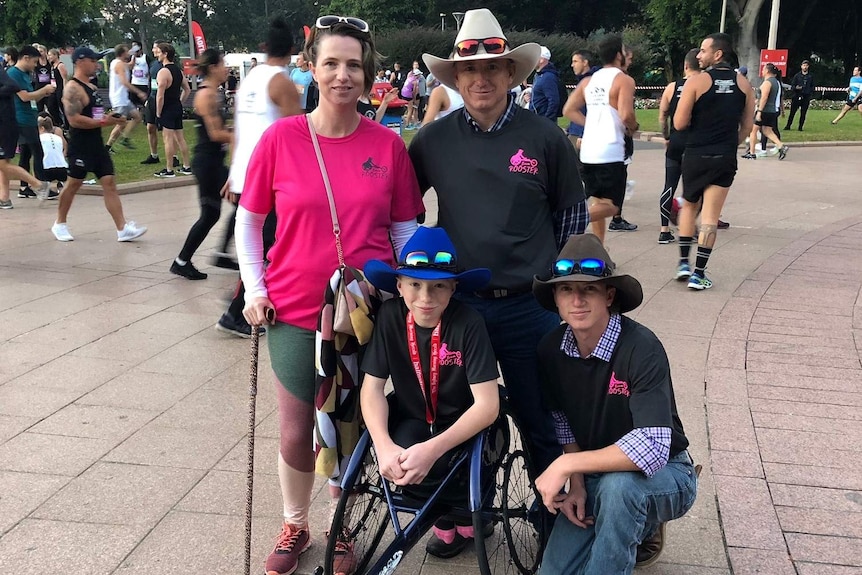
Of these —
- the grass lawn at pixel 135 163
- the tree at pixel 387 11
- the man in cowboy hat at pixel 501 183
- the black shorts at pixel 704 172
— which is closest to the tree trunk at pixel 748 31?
the tree at pixel 387 11

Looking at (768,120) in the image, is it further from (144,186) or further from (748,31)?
(748,31)

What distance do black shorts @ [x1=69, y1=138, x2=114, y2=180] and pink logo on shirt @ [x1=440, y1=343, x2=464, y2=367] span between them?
617cm

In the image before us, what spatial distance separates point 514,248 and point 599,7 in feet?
→ 180

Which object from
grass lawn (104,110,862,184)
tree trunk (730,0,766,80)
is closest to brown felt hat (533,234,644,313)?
grass lawn (104,110,862,184)

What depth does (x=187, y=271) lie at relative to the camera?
6785mm

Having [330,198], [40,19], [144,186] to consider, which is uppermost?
[40,19]

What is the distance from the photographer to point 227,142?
6262 mm

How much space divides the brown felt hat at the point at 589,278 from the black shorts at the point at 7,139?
8.78 m

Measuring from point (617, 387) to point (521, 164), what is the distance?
30.2 inches

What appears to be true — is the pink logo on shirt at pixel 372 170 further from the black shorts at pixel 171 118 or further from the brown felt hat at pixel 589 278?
the black shorts at pixel 171 118

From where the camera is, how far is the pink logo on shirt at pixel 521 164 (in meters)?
2.62

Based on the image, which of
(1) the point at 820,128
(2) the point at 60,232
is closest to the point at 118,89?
(2) the point at 60,232

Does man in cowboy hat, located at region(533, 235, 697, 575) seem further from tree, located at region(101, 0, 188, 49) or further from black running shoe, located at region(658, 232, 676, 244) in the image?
tree, located at region(101, 0, 188, 49)

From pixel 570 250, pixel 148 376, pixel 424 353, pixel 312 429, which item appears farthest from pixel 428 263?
pixel 148 376
